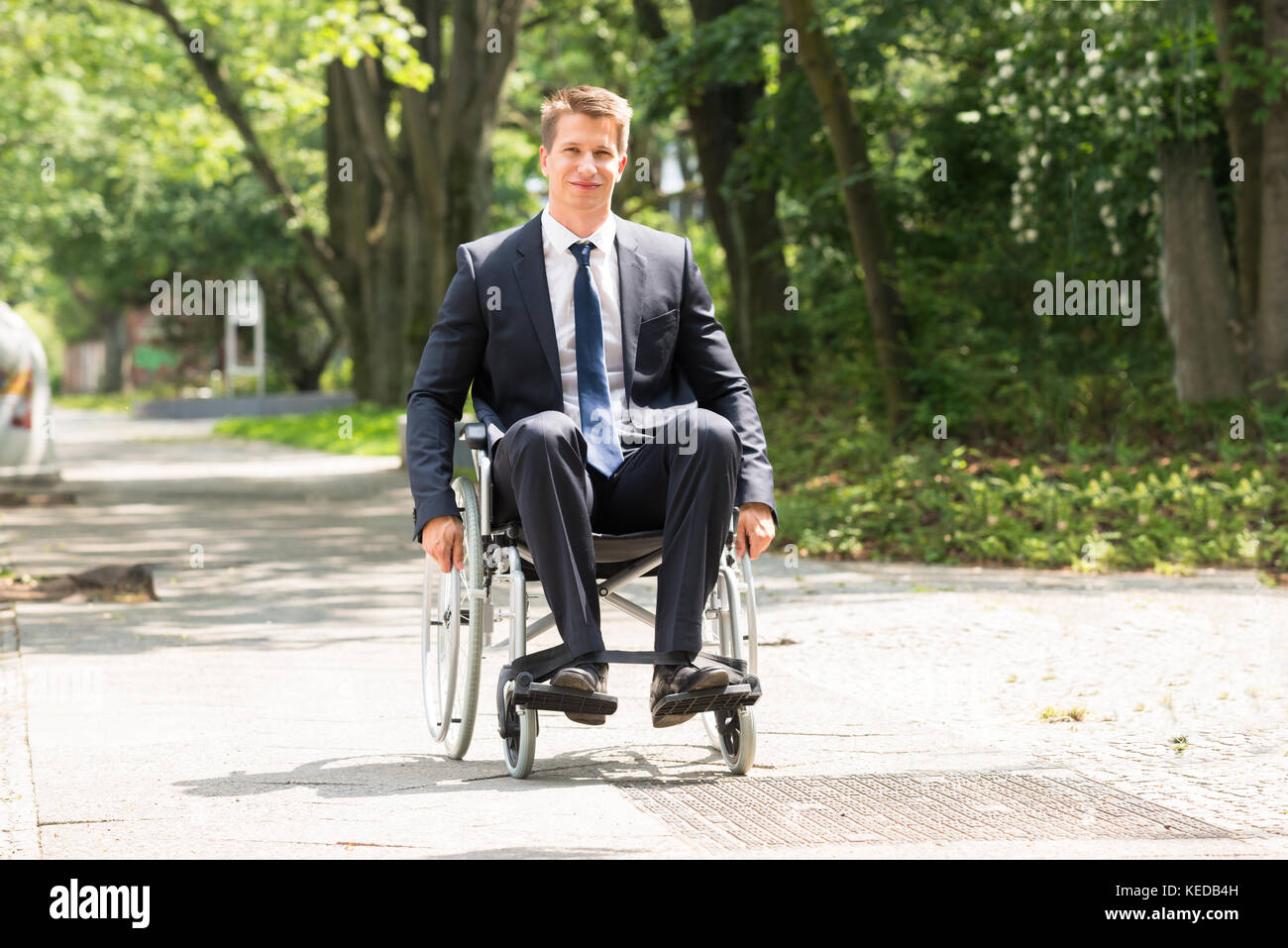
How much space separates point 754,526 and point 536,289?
0.90 metres

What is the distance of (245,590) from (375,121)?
40.0ft

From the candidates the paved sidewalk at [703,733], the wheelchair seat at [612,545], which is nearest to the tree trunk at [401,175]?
the paved sidewalk at [703,733]

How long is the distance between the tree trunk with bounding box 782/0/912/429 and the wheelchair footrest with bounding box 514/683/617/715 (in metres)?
9.30

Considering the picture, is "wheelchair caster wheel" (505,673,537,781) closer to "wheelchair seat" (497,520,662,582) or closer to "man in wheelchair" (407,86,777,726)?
"man in wheelchair" (407,86,777,726)

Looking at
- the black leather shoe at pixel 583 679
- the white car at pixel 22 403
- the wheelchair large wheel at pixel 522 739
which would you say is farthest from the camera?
the white car at pixel 22 403

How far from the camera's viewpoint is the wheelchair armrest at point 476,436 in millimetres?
4770

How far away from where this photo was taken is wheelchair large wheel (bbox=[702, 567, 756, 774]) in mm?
4742

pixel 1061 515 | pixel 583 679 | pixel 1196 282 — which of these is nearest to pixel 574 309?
pixel 583 679

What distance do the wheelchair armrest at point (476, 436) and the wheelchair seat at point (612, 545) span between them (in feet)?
0.74

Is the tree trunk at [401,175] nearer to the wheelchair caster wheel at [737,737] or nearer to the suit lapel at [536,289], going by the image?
the suit lapel at [536,289]

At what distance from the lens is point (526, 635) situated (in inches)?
187

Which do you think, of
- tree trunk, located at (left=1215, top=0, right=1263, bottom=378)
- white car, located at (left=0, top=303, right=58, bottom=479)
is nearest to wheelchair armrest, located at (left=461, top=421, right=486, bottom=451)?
tree trunk, located at (left=1215, top=0, right=1263, bottom=378)

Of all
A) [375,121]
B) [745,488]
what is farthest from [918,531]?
[375,121]

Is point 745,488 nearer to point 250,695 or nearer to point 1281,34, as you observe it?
point 250,695
